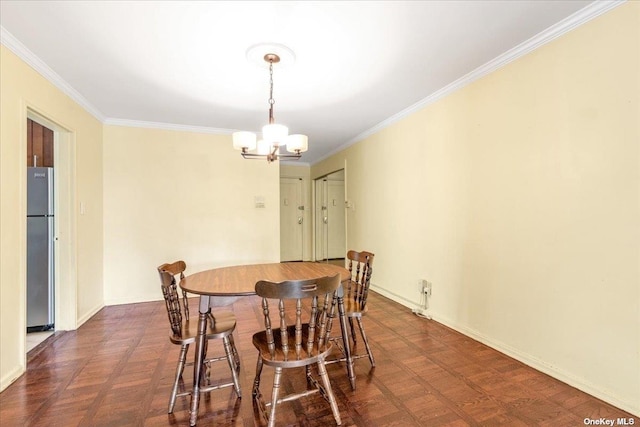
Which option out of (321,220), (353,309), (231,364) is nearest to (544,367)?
(353,309)

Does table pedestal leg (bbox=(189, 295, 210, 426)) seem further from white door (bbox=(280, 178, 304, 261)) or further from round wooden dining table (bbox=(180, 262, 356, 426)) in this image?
white door (bbox=(280, 178, 304, 261))

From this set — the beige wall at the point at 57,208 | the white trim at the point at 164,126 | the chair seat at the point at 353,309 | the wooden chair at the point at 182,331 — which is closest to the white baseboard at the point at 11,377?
the beige wall at the point at 57,208

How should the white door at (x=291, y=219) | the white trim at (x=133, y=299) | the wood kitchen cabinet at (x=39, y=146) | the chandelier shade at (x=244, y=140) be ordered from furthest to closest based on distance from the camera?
the white door at (x=291, y=219)
the white trim at (x=133, y=299)
the wood kitchen cabinet at (x=39, y=146)
the chandelier shade at (x=244, y=140)

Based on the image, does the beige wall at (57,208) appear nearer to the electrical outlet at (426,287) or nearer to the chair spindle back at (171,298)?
the chair spindle back at (171,298)

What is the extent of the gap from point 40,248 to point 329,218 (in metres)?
4.75

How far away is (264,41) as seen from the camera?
2041 millimetres

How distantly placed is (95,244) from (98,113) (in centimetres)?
150

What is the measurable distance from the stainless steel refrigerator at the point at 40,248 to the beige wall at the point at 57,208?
91mm

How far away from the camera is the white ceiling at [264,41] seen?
5.70ft

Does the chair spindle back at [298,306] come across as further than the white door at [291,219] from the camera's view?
No

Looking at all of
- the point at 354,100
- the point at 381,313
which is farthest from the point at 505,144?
the point at 381,313

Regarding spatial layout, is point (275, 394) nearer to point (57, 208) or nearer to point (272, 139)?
point (272, 139)

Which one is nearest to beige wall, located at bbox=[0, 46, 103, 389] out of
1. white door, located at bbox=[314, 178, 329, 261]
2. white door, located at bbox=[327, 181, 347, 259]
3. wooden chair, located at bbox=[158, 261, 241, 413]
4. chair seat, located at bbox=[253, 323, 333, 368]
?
wooden chair, located at bbox=[158, 261, 241, 413]

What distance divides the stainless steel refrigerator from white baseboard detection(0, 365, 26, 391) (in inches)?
35.4
